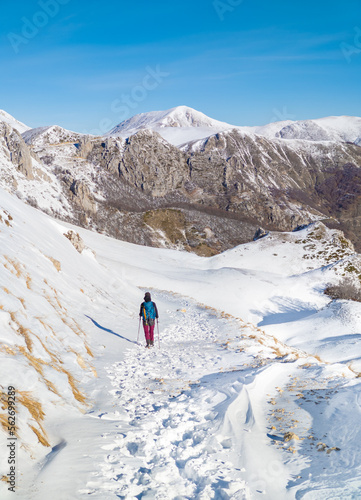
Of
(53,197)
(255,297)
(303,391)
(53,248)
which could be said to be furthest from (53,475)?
(53,197)

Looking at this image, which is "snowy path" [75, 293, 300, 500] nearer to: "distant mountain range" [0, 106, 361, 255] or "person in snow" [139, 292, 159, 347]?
"person in snow" [139, 292, 159, 347]

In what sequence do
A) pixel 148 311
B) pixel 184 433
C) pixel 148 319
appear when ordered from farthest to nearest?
pixel 148 311
pixel 148 319
pixel 184 433

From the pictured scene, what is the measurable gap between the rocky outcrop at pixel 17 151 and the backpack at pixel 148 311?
115 m

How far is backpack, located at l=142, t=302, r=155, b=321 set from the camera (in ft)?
48.0

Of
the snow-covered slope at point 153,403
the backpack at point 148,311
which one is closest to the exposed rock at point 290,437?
the snow-covered slope at point 153,403

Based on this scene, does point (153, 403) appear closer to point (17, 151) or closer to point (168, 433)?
point (168, 433)

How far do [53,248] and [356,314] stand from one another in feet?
74.6

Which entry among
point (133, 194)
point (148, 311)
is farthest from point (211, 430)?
point (133, 194)

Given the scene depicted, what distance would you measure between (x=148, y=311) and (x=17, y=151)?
118 metres

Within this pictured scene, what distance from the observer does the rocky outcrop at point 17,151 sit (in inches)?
4542

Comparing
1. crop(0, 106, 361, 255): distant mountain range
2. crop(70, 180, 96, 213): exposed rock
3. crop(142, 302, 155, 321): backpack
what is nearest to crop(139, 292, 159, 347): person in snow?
crop(142, 302, 155, 321): backpack

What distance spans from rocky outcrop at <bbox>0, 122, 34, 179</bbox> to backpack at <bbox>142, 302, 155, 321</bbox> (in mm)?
115298

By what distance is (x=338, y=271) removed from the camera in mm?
48625

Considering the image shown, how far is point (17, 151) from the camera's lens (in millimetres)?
116312
